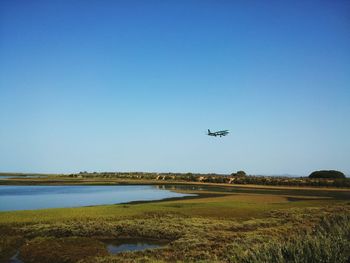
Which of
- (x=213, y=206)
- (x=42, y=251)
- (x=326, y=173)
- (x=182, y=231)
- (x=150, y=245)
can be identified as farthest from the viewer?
(x=326, y=173)

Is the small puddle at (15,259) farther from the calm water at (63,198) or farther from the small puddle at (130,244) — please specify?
the calm water at (63,198)

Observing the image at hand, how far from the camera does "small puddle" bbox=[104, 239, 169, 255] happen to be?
2228 cm

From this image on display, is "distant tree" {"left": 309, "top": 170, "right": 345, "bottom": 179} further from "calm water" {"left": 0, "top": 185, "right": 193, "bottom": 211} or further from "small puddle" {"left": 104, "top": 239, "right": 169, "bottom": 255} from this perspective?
"small puddle" {"left": 104, "top": 239, "right": 169, "bottom": 255}

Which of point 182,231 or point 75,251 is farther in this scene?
point 182,231

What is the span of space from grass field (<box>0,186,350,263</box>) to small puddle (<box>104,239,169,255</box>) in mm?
774

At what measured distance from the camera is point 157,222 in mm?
29266

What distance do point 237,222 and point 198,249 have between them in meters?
10.0

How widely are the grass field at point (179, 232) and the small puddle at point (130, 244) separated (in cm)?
77

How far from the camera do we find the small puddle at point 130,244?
73.1ft

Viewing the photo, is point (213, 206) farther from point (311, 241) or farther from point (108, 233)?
point (311, 241)

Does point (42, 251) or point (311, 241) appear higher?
point (311, 241)

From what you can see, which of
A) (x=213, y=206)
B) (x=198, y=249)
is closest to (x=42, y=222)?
(x=198, y=249)

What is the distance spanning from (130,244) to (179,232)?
407 cm

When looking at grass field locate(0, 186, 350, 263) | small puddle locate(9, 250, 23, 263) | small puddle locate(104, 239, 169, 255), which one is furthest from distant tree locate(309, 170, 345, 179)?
small puddle locate(9, 250, 23, 263)
